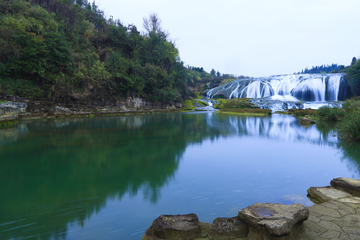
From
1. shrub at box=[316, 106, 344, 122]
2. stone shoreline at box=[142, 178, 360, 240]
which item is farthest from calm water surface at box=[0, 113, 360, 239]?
shrub at box=[316, 106, 344, 122]

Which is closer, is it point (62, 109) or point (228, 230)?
point (228, 230)

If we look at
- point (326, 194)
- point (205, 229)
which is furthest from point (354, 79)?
point (205, 229)

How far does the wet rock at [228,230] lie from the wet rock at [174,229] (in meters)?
0.22

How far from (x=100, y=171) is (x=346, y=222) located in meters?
5.65

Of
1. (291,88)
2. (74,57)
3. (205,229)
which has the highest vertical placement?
(74,57)

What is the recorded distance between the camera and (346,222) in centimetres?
302

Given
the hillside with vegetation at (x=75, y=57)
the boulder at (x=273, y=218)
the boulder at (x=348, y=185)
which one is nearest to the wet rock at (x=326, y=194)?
the boulder at (x=348, y=185)

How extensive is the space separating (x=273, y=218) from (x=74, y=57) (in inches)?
1220

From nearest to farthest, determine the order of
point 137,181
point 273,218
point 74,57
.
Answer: point 273,218 → point 137,181 → point 74,57

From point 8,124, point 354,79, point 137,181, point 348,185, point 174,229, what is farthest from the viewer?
point 354,79

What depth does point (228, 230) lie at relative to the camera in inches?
109

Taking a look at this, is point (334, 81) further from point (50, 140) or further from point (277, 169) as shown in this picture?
point (50, 140)

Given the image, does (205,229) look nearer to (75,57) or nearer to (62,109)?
(62,109)

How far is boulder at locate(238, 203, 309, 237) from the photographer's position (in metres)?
2.48
